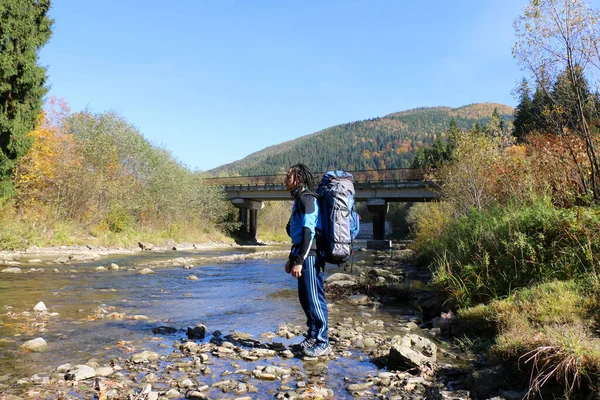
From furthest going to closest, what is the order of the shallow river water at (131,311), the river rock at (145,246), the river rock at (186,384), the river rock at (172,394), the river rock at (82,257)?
the river rock at (145,246) < the river rock at (82,257) < the shallow river water at (131,311) < the river rock at (186,384) < the river rock at (172,394)

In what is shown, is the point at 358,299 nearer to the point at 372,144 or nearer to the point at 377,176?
the point at 377,176

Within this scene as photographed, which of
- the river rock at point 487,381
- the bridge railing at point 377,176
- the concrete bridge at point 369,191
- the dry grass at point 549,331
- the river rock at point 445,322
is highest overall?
the bridge railing at point 377,176

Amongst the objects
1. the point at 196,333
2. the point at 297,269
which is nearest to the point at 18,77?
the point at 196,333

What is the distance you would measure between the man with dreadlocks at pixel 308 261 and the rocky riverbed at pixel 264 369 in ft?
0.93

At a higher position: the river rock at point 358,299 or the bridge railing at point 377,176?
the bridge railing at point 377,176

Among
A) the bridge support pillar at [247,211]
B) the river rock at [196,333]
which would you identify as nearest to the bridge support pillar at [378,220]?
the bridge support pillar at [247,211]

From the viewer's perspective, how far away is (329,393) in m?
4.60

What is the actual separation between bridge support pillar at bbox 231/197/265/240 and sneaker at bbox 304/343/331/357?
45.2m

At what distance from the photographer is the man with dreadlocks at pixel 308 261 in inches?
227

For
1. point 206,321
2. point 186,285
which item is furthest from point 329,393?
point 186,285

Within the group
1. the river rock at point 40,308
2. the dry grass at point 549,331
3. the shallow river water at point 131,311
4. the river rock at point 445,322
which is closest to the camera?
the dry grass at point 549,331

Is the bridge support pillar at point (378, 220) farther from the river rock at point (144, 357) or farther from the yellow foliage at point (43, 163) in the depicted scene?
the river rock at point (144, 357)

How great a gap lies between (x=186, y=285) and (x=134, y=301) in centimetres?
329

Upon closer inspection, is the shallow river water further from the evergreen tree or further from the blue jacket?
the evergreen tree
